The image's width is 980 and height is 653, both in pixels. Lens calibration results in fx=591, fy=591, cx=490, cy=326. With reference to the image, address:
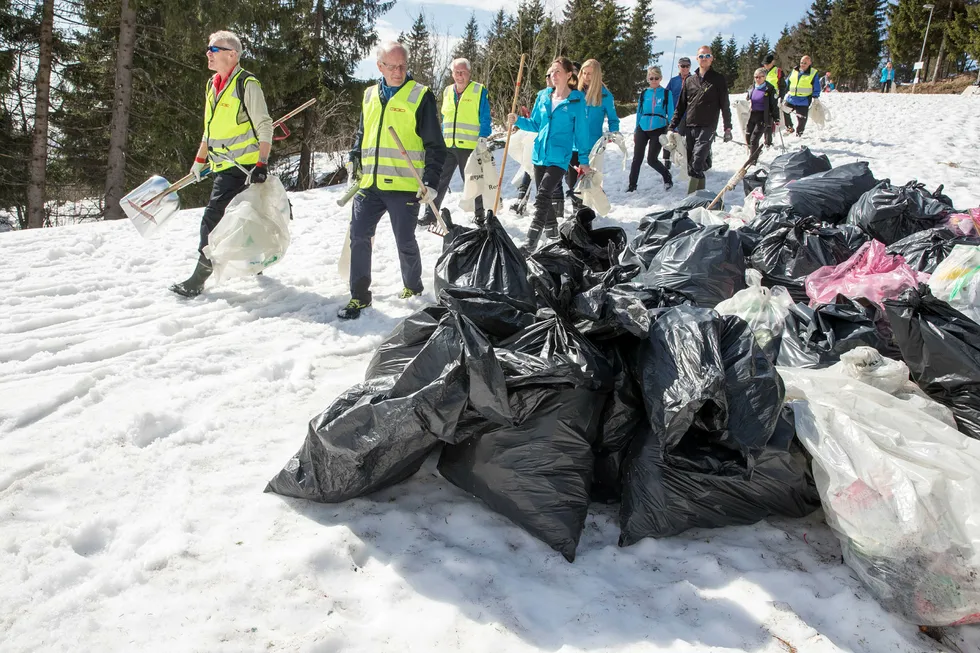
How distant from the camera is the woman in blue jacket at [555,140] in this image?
525cm

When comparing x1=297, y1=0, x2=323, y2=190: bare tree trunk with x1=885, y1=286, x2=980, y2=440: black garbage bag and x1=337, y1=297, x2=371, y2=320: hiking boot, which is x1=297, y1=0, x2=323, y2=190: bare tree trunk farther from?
x1=885, y1=286, x2=980, y2=440: black garbage bag

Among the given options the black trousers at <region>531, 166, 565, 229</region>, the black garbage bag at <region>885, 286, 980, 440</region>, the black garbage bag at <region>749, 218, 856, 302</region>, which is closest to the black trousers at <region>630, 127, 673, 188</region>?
the black trousers at <region>531, 166, 565, 229</region>

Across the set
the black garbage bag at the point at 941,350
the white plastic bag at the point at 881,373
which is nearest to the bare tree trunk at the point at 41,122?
the white plastic bag at the point at 881,373

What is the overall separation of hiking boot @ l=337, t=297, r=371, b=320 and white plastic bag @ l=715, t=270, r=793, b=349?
7.78 ft

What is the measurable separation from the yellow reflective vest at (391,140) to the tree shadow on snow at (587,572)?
7.52 ft

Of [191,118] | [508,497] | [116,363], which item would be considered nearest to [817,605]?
[508,497]

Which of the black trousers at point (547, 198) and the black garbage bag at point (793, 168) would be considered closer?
the black trousers at point (547, 198)

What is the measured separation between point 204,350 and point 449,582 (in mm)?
2289

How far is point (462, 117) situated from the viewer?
20.2 feet

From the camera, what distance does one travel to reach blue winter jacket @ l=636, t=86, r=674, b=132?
7.72 meters

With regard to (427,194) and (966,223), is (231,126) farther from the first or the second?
(966,223)

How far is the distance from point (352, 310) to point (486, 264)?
1.43 meters

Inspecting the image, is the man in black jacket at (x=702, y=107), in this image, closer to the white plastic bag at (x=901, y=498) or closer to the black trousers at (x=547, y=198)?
the black trousers at (x=547, y=198)

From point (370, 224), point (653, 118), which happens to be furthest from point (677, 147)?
point (370, 224)
